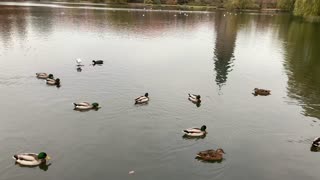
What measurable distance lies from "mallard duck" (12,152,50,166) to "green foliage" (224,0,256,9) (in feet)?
422

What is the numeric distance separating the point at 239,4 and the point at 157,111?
397ft

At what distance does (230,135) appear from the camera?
22.5 metres

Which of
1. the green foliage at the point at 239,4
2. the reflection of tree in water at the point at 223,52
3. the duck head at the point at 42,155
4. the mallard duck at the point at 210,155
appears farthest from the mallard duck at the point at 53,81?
the green foliage at the point at 239,4

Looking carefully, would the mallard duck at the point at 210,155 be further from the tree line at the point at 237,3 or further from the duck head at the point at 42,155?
the tree line at the point at 237,3

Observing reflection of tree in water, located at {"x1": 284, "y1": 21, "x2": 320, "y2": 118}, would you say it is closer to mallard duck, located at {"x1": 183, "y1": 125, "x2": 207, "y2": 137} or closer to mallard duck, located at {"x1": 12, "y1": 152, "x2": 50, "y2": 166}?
mallard duck, located at {"x1": 183, "y1": 125, "x2": 207, "y2": 137}

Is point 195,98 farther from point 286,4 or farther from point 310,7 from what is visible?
point 286,4

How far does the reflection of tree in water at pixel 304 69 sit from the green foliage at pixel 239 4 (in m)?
64.5

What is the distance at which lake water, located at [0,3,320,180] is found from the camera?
60.8 ft

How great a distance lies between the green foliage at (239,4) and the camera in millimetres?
136375

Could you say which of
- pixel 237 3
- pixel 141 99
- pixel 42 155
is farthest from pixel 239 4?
pixel 42 155

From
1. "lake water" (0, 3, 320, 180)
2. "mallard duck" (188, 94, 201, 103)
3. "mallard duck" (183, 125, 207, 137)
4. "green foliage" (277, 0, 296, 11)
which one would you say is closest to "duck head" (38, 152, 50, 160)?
"lake water" (0, 3, 320, 180)

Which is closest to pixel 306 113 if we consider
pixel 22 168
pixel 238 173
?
pixel 238 173

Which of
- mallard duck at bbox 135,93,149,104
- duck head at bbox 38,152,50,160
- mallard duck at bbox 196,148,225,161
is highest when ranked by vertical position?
mallard duck at bbox 135,93,149,104

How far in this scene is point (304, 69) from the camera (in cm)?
4212
